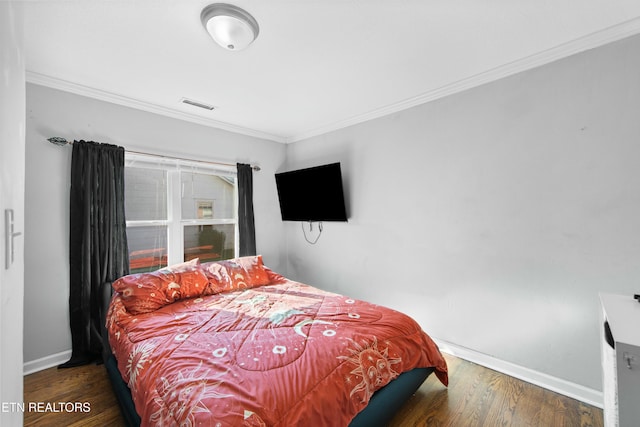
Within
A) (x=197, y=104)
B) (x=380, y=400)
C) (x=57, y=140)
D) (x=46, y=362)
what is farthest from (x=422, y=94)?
(x=46, y=362)

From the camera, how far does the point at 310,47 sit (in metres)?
1.86

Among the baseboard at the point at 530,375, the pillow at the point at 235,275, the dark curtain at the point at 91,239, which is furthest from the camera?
the pillow at the point at 235,275

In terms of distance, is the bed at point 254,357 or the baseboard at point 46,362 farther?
the baseboard at point 46,362

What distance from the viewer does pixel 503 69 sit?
2133mm

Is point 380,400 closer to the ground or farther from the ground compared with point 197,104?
closer to the ground

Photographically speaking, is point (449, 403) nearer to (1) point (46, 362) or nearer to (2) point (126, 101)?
(1) point (46, 362)

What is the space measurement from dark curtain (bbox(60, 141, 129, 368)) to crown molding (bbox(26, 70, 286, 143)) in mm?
453

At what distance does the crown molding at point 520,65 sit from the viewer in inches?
67.3

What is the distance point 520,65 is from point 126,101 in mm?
3428

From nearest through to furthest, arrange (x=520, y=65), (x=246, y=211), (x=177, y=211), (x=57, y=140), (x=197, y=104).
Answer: (x=520, y=65) < (x=57, y=140) < (x=197, y=104) < (x=177, y=211) < (x=246, y=211)

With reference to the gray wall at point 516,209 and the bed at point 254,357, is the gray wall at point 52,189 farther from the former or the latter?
the gray wall at point 516,209

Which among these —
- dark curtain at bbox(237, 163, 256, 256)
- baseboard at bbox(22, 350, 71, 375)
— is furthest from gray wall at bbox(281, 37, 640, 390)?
baseboard at bbox(22, 350, 71, 375)

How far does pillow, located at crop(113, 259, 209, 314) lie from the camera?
2152mm

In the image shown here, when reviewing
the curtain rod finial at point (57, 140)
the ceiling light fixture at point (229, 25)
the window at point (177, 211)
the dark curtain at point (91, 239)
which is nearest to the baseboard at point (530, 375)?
the window at point (177, 211)
